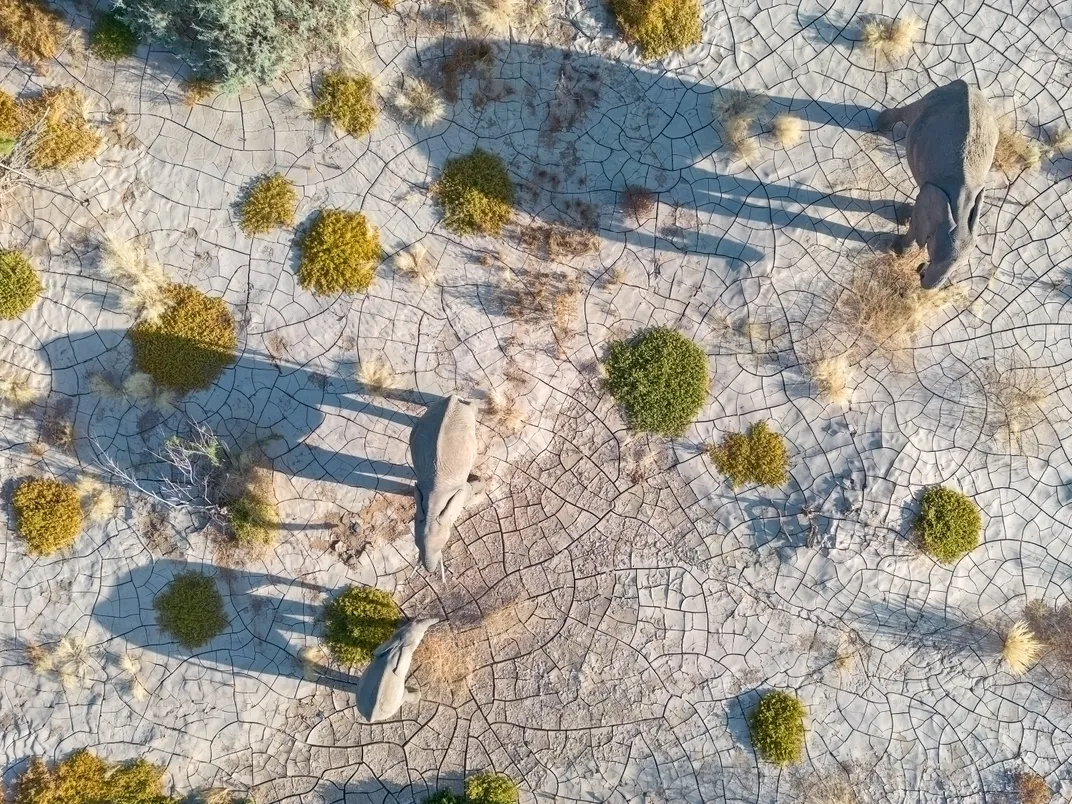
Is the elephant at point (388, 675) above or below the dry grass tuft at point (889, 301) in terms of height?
below

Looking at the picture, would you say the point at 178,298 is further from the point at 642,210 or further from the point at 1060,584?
the point at 1060,584

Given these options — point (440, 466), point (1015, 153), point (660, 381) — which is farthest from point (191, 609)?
point (1015, 153)

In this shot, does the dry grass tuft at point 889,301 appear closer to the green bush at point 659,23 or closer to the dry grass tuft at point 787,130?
the dry grass tuft at point 787,130

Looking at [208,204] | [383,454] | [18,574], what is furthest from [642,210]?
[18,574]

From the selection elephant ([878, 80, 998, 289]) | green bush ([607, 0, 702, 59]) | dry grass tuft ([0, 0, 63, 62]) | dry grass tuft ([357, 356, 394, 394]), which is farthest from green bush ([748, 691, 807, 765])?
dry grass tuft ([0, 0, 63, 62])

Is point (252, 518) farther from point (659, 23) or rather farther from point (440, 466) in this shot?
point (659, 23)

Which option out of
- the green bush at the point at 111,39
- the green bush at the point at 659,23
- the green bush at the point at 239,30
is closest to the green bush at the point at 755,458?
the green bush at the point at 659,23
